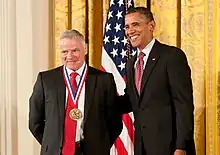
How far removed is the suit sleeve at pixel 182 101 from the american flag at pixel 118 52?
1.05m

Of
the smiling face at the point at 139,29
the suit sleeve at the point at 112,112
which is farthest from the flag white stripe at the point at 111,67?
the smiling face at the point at 139,29

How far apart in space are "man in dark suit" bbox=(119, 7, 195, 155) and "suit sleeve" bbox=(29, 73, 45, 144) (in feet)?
1.68

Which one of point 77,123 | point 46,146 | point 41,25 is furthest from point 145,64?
point 41,25

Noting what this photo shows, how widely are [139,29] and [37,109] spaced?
724 millimetres

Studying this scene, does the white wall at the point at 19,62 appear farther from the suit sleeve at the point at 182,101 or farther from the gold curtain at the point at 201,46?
the suit sleeve at the point at 182,101

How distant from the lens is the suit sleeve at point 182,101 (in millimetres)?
2826

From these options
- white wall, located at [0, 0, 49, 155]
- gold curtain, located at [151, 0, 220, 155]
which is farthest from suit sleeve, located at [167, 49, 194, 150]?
white wall, located at [0, 0, 49, 155]

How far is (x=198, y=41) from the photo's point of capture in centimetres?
378

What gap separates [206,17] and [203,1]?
132mm

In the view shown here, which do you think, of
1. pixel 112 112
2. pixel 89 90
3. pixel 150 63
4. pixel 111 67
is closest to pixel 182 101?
pixel 150 63

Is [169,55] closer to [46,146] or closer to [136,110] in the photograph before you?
[136,110]

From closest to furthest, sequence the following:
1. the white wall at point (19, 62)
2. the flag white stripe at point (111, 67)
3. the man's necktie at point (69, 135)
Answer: the man's necktie at point (69, 135), the flag white stripe at point (111, 67), the white wall at point (19, 62)

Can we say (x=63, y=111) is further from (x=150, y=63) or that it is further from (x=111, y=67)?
(x=111, y=67)

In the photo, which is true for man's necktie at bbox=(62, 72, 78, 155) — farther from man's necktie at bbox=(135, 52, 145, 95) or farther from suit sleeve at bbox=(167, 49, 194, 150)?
suit sleeve at bbox=(167, 49, 194, 150)
